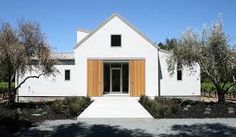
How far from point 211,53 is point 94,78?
33.0ft

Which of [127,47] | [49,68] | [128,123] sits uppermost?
[127,47]

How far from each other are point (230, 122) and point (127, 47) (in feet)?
52.0

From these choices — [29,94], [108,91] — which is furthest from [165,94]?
[29,94]

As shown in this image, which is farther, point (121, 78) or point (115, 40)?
point (121, 78)

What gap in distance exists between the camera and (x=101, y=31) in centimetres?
3058

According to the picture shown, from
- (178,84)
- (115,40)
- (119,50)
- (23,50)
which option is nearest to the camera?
(23,50)

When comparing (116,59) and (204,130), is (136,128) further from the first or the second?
(116,59)

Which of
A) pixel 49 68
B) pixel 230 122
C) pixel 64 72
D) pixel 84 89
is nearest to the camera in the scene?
pixel 230 122

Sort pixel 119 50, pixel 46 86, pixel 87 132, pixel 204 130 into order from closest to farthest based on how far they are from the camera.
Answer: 1. pixel 87 132
2. pixel 204 130
3. pixel 119 50
4. pixel 46 86

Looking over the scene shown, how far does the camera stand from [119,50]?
100 feet

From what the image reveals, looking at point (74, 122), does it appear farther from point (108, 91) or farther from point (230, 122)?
point (108, 91)

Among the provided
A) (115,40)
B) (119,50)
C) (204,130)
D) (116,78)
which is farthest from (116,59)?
(204,130)

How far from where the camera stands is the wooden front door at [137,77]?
30234 mm

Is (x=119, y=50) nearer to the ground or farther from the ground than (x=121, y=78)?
farther from the ground
